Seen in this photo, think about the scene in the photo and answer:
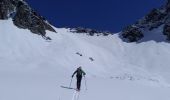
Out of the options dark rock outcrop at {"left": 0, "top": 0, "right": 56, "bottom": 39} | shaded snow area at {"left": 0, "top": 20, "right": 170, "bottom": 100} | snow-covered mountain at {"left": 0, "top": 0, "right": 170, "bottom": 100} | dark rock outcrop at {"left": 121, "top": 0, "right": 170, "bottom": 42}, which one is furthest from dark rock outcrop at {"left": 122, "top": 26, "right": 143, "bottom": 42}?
dark rock outcrop at {"left": 0, "top": 0, "right": 56, "bottom": 39}

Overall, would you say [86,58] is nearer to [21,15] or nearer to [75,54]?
[75,54]

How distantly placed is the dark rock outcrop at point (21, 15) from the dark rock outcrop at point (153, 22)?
81.0 feet

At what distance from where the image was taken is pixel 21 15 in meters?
64.8

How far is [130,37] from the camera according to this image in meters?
82.2

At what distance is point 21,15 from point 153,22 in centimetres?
3727

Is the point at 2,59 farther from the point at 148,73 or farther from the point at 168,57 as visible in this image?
the point at 168,57

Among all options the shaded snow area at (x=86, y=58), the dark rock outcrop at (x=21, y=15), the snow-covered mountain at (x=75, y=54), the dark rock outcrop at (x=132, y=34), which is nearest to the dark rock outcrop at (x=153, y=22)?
the dark rock outcrop at (x=132, y=34)

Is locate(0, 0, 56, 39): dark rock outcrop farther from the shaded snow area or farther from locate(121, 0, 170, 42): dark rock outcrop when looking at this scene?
locate(121, 0, 170, 42): dark rock outcrop

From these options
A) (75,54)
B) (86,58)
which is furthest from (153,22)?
(75,54)

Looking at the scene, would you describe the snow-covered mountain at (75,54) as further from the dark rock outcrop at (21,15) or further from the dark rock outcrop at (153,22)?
the dark rock outcrop at (153,22)

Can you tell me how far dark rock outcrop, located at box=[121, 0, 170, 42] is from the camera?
8088 centimetres

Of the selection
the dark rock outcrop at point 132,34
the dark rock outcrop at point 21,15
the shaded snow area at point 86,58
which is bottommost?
the shaded snow area at point 86,58

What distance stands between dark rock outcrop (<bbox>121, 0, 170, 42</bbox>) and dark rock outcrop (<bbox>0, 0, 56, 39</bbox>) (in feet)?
81.0

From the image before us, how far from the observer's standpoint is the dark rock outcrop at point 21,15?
205ft
